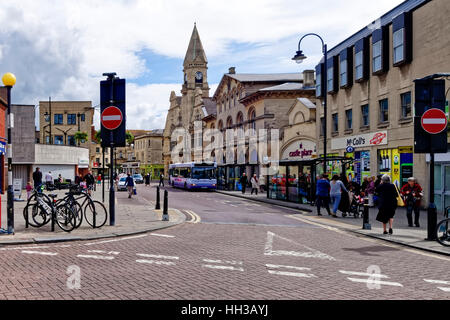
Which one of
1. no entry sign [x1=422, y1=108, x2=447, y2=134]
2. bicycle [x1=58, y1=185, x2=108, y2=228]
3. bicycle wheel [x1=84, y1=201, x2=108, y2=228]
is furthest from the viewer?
bicycle wheel [x1=84, y1=201, x2=108, y2=228]

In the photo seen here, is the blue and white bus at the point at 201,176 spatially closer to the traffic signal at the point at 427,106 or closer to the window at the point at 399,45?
the window at the point at 399,45

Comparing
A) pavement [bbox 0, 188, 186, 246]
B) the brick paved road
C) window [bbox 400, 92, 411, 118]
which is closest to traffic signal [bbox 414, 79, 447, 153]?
the brick paved road

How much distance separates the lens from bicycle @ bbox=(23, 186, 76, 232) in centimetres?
1231

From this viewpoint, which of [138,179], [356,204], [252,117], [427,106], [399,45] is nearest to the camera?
[427,106]

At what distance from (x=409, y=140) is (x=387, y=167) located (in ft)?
8.40

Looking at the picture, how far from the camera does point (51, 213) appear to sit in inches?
490

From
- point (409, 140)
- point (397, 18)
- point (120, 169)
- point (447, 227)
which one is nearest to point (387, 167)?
point (409, 140)

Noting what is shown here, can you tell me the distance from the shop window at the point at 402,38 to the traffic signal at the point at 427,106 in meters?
11.7

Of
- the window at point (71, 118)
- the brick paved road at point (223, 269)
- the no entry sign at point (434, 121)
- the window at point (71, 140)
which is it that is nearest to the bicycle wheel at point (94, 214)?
the brick paved road at point (223, 269)

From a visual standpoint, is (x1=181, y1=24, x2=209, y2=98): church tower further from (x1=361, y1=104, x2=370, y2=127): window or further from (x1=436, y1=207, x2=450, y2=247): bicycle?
(x1=436, y1=207, x2=450, y2=247): bicycle

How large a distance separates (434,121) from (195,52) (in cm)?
8204

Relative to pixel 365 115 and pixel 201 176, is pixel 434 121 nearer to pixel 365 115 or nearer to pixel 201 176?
pixel 365 115

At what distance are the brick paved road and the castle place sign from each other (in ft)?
48.5

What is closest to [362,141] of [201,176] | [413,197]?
[413,197]
